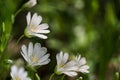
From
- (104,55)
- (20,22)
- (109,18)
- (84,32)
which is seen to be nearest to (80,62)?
(104,55)

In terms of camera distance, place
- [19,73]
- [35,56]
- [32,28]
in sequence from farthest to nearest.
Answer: [32,28] < [35,56] < [19,73]

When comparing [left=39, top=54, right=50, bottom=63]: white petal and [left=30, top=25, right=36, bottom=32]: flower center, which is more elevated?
[left=30, top=25, right=36, bottom=32]: flower center

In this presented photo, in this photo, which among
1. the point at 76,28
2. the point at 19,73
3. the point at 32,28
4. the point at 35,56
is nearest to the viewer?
the point at 19,73

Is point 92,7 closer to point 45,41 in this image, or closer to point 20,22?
point 45,41

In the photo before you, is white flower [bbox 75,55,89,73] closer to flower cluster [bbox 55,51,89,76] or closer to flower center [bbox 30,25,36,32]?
flower cluster [bbox 55,51,89,76]

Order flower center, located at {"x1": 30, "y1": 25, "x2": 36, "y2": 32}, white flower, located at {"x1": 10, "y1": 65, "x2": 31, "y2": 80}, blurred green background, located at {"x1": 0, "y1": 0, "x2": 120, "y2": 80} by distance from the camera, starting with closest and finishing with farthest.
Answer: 1. white flower, located at {"x1": 10, "y1": 65, "x2": 31, "y2": 80}
2. flower center, located at {"x1": 30, "y1": 25, "x2": 36, "y2": 32}
3. blurred green background, located at {"x1": 0, "y1": 0, "x2": 120, "y2": 80}

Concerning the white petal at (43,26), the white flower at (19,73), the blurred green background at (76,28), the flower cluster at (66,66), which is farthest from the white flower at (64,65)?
the blurred green background at (76,28)

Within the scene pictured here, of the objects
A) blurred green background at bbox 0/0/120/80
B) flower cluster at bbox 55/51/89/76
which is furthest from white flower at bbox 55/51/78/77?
blurred green background at bbox 0/0/120/80

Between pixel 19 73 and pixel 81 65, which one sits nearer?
pixel 19 73

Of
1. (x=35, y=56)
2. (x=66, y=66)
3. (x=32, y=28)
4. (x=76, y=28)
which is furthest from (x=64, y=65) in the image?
(x=76, y=28)

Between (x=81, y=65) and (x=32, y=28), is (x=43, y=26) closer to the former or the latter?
(x=32, y=28)

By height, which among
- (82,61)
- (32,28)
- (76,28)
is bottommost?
(76,28)
